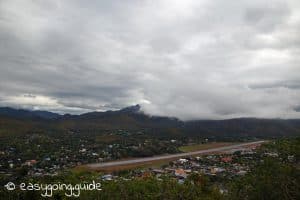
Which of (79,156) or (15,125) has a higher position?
(15,125)

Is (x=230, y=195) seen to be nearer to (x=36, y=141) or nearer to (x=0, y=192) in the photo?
(x=0, y=192)

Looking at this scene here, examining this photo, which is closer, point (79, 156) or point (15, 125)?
point (79, 156)

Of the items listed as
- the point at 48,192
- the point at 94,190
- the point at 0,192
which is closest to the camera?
the point at 94,190

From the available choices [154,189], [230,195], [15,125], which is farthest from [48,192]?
[15,125]

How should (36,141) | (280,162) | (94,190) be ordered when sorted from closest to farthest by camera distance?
(280,162)
(94,190)
(36,141)

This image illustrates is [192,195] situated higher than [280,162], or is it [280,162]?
[280,162]

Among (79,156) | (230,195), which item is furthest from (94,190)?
(79,156)

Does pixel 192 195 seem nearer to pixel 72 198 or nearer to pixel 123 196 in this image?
pixel 123 196

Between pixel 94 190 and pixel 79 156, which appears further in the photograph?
pixel 79 156

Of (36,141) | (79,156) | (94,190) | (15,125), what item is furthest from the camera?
(15,125)
